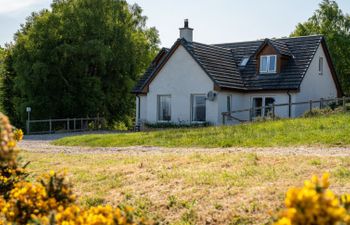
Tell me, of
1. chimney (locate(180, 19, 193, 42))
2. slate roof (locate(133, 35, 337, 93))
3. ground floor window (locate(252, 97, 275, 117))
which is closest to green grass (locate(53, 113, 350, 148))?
slate roof (locate(133, 35, 337, 93))

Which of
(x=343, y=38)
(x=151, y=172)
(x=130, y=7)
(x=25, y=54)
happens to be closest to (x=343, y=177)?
(x=151, y=172)

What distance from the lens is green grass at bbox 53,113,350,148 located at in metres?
17.6

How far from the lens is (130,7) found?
55.9 m

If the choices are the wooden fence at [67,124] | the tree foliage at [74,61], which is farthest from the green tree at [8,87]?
the wooden fence at [67,124]

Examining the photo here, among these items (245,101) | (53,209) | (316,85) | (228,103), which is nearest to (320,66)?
(316,85)

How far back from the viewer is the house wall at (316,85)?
33812 millimetres

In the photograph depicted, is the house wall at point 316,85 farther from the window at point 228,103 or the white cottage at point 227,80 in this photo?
the window at point 228,103

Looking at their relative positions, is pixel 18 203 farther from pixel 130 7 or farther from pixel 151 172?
pixel 130 7

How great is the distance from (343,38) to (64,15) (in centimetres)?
2943

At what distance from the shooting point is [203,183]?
1063 centimetres

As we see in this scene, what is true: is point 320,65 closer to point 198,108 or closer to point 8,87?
point 198,108

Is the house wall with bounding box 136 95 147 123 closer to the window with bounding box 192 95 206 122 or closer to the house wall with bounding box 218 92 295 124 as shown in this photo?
the window with bounding box 192 95 206 122

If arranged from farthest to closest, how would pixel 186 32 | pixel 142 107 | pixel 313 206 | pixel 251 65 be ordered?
pixel 142 107
pixel 186 32
pixel 251 65
pixel 313 206

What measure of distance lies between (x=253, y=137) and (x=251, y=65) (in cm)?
1758
